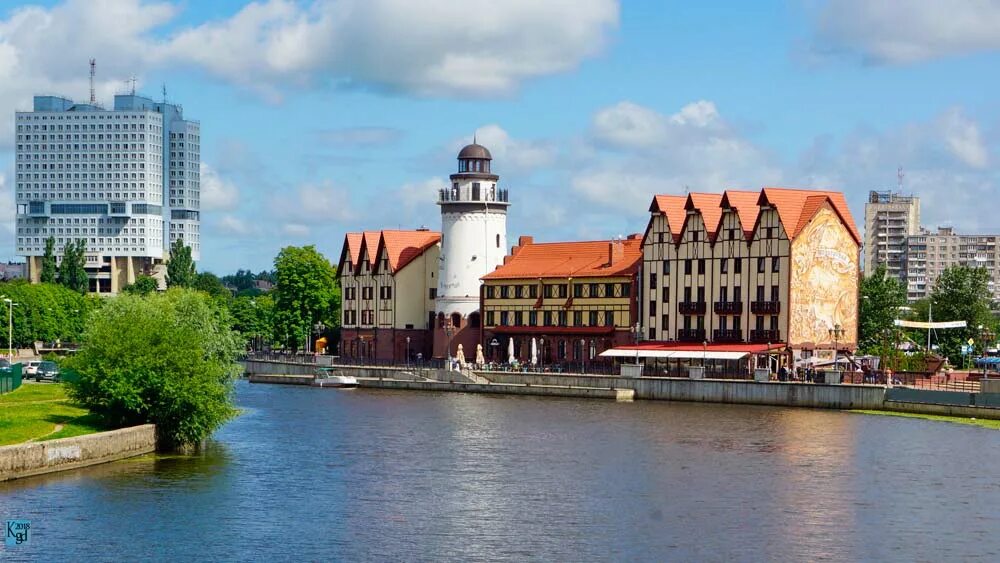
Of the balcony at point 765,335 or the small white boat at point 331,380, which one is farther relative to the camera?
the small white boat at point 331,380

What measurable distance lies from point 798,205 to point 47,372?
2243 inches

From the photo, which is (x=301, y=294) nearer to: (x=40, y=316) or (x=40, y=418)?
(x=40, y=316)

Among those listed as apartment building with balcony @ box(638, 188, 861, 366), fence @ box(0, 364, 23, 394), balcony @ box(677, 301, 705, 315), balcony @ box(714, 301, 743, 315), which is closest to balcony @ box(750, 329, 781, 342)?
apartment building with balcony @ box(638, 188, 861, 366)

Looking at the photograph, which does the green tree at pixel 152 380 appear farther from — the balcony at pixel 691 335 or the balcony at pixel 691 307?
the balcony at pixel 691 307

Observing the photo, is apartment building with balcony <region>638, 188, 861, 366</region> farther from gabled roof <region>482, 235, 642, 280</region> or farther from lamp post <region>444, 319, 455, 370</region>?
lamp post <region>444, 319, 455, 370</region>

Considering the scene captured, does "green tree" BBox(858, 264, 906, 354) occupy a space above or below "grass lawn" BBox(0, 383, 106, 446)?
above

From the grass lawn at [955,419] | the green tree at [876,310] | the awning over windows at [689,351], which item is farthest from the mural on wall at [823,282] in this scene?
the grass lawn at [955,419]

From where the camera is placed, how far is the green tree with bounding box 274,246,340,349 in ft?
525

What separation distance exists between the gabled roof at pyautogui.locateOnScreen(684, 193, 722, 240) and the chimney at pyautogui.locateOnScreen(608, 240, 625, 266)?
35.3 ft

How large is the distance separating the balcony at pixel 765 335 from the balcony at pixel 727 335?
1.31 meters

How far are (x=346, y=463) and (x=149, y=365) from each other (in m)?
10.2

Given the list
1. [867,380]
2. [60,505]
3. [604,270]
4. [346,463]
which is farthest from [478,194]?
[60,505]

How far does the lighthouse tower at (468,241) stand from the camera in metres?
139

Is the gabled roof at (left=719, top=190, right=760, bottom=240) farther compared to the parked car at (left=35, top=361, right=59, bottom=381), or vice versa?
the gabled roof at (left=719, top=190, right=760, bottom=240)
